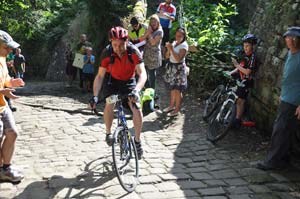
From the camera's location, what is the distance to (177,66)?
8.87 metres

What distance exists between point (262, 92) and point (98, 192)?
157 inches

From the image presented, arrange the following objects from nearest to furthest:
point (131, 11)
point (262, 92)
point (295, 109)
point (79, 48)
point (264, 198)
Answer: point (264, 198) < point (295, 109) < point (262, 92) < point (131, 11) < point (79, 48)

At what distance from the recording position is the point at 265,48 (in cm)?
779

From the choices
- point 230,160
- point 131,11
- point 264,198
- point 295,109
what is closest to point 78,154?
point 230,160

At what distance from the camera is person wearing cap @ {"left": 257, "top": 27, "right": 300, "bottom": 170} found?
5.77 m

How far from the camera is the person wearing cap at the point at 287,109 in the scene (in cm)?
577

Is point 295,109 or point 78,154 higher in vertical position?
point 295,109

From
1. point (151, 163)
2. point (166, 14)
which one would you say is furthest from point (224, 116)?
point (166, 14)

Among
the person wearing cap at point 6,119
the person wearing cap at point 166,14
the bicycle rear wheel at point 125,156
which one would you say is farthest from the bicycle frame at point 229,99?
the person wearing cap at point 166,14

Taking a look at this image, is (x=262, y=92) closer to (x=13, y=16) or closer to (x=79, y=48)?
(x=79, y=48)

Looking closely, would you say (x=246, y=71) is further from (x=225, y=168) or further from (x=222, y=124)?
(x=225, y=168)

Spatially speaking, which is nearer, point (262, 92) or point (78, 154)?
point (78, 154)

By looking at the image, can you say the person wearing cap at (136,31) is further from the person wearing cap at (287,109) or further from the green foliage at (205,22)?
the person wearing cap at (287,109)

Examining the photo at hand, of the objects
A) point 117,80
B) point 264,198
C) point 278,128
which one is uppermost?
point 117,80
